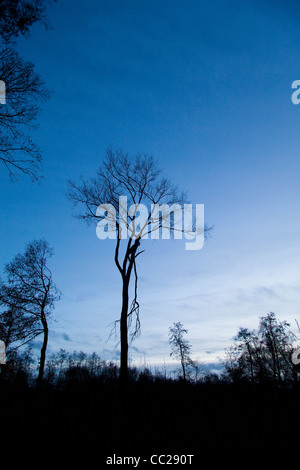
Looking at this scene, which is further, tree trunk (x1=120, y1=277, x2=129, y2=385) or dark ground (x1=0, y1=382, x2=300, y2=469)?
tree trunk (x1=120, y1=277, x2=129, y2=385)

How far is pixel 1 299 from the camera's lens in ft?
62.1

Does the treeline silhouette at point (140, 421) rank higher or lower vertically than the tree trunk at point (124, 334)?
lower

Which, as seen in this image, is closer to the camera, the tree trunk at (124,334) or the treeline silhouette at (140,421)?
the treeline silhouette at (140,421)

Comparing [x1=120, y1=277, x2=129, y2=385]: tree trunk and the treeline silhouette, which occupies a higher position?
[x1=120, y1=277, x2=129, y2=385]: tree trunk

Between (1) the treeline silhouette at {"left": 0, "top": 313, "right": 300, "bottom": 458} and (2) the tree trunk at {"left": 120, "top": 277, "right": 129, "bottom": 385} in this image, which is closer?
(1) the treeline silhouette at {"left": 0, "top": 313, "right": 300, "bottom": 458}

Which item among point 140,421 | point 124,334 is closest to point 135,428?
point 140,421

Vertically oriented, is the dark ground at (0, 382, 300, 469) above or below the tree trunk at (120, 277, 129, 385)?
below

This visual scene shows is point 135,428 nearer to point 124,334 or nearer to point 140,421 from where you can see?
point 140,421

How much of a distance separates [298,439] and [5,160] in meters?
10.6

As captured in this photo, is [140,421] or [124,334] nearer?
[140,421]

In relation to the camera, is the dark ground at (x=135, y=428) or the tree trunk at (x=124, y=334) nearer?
the dark ground at (x=135, y=428)

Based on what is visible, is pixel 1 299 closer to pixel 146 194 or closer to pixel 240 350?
pixel 146 194

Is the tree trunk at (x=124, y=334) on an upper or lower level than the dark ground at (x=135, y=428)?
upper
